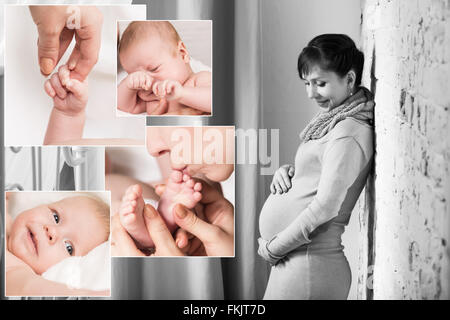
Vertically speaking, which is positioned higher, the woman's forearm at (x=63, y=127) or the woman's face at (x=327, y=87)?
the woman's face at (x=327, y=87)

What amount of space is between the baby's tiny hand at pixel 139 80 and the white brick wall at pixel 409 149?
0.68 m

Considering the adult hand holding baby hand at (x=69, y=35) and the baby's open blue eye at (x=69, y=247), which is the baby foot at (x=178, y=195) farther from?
the adult hand holding baby hand at (x=69, y=35)

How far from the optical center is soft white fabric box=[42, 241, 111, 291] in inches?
71.1

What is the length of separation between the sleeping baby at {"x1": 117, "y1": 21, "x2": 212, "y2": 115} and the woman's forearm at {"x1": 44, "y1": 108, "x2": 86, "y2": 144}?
0.17m

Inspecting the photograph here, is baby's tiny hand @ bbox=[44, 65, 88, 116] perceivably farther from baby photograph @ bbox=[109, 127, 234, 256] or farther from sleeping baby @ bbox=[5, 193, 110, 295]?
sleeping baby @ bbox=[5, 193, 110, 295]

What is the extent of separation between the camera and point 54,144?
180cm

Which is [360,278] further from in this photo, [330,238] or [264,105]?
[264,105]

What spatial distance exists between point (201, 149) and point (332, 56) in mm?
506

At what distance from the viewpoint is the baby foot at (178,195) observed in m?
1.79

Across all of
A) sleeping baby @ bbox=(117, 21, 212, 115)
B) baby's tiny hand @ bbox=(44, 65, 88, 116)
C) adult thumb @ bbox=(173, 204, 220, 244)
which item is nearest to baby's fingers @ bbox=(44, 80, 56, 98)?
baby's tiny hand @ bbox=(44, 65, 88, 116)

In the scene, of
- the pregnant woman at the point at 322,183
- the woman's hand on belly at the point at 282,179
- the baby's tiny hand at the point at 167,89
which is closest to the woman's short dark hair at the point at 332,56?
the pregnant woman at the point at 322,183

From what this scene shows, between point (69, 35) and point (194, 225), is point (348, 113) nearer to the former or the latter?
point (194, 225)
